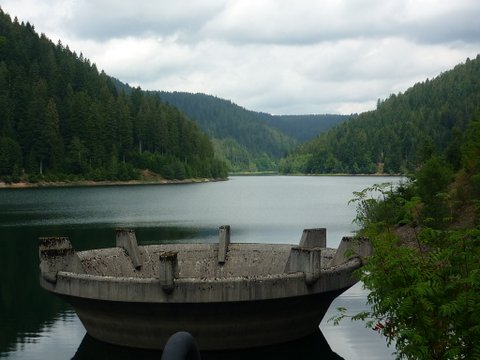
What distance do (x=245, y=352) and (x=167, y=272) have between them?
9.67ft

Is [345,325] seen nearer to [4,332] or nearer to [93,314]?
[93,314]

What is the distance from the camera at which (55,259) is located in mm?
13492

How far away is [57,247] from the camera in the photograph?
14570mm

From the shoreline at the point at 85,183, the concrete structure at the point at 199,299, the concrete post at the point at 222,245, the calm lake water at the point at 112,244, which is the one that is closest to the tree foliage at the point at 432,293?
the concrete structure at the point at 199,299

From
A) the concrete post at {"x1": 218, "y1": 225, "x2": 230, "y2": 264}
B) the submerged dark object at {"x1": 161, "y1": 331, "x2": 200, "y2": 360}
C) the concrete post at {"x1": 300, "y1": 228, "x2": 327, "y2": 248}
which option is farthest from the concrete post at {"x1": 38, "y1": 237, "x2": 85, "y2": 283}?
the submerged dark object at {"x1": 161, "y1": 331, "x2": 200, "y2": 360}

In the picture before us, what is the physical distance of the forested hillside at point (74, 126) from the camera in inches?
5576

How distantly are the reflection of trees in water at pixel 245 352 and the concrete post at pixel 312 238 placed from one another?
3.03 m

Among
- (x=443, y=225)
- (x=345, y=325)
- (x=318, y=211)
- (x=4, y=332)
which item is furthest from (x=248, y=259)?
(x=318, y=211)

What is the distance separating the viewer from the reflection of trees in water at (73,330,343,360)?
13.2 meters

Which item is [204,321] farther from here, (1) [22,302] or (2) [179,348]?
(1) [22,302]

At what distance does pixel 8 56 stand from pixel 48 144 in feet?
147

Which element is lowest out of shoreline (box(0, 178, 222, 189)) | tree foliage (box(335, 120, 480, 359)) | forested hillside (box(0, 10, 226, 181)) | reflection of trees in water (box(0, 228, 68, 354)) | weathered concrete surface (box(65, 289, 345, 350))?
shoreline (box(0, 178, 222, 189))

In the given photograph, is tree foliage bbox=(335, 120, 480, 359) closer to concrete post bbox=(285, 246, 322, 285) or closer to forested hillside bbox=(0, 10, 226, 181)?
concrete post bbox=(285, 246, 322, 285)

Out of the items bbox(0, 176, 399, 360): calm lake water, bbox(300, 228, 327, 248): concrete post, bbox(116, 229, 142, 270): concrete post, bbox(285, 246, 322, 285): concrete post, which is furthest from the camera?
bbox(300, 228, 327, 248): concrete post
